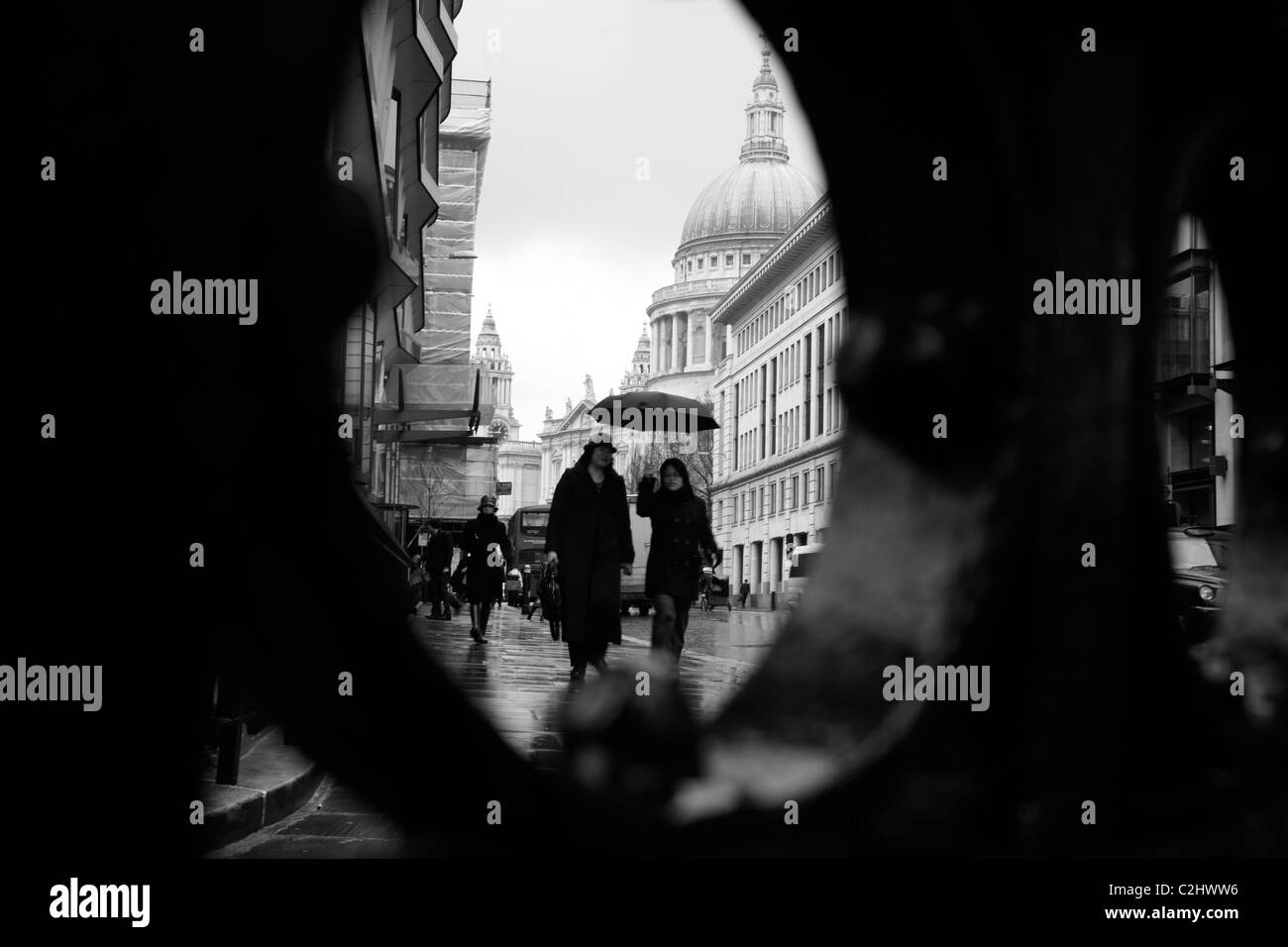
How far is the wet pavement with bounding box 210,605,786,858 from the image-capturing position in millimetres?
1417

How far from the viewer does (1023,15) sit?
46.2 inches

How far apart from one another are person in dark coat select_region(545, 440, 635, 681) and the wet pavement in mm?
408

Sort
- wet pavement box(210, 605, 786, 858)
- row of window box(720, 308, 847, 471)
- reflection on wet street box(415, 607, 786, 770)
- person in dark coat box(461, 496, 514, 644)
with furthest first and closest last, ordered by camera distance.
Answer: row of window box(720, 308, 847, 471), person in dark coat box(461, 496, 514, 644), reflection on wet street box(415, 607, 786, 770), wet pavement box(210, 605, 786, 858)

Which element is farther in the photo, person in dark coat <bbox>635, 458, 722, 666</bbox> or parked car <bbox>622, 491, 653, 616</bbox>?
parked car <bbox>622, 491, 653, 616</bbox>

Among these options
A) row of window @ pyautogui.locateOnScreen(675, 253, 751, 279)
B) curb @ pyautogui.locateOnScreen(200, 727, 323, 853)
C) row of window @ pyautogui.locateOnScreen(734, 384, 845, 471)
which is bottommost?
curb @ pyautogui.locateOnScreen(200, 727, 323, 853)

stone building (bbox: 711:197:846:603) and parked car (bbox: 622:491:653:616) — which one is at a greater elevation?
stone building (bbox: 711:197:846:603)

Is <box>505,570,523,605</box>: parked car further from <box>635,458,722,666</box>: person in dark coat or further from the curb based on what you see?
the curb

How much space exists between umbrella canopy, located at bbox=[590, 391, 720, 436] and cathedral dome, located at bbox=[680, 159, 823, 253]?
9404cm

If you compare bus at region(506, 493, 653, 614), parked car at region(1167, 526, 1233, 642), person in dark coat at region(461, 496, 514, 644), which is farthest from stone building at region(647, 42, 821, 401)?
parked car at region(1167, 526, 1233, 642)

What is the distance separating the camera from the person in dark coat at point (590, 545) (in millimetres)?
9422

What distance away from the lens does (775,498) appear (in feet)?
268

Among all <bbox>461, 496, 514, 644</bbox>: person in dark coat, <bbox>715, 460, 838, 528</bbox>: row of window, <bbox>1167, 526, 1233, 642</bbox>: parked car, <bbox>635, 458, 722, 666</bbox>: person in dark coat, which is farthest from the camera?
<bbox>715, 460, 838, 528</bbox>: row of window

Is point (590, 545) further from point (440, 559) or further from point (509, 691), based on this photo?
point (440, 559)
